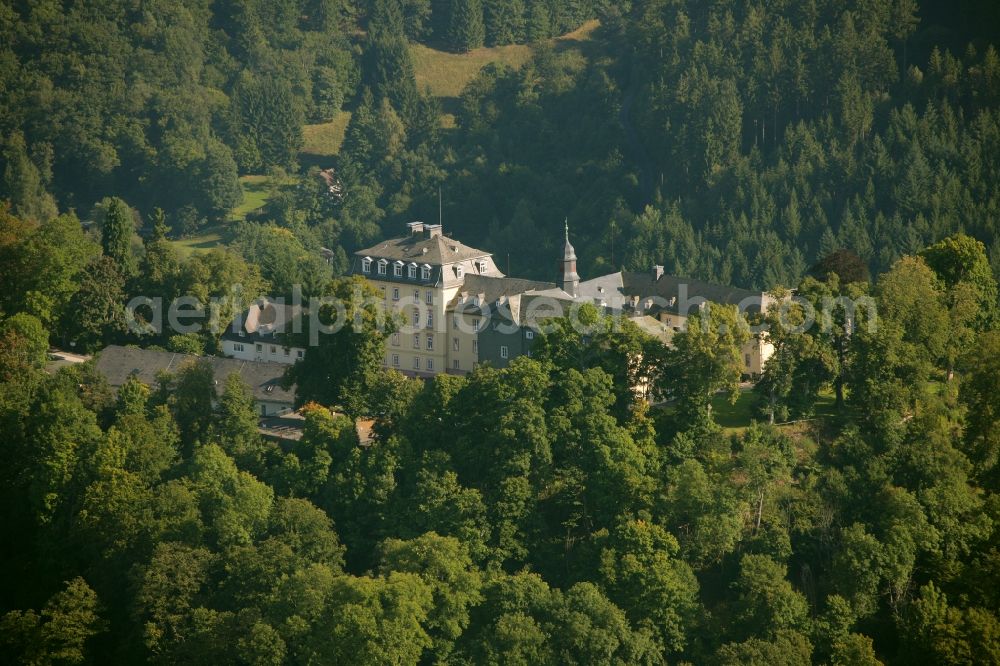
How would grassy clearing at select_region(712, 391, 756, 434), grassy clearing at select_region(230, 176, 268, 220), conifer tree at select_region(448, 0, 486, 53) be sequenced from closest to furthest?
grassy clearing at select_region(712, 391, 756, 434) → grassy clearing at select_region(230, 176, 268, 220) → conifer tree at select_region(448, 0, 486, 53)

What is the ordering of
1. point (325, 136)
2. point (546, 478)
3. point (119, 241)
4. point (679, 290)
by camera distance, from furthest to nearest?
point (325, 136)
point (119, 241)
point (679, 290)
point (546, 478)

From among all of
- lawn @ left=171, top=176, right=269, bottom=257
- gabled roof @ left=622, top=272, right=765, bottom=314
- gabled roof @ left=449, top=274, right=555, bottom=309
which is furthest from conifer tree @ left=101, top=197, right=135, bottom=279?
lawn @ left=171, top=176, right=269, bottom=257

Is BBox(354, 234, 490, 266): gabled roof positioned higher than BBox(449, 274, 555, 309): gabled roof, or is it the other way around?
BBox(354, 234, 490, 266): gabled roof

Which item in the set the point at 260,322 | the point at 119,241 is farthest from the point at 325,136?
the point at 260,322

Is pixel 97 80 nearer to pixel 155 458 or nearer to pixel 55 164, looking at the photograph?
pixel 55 164

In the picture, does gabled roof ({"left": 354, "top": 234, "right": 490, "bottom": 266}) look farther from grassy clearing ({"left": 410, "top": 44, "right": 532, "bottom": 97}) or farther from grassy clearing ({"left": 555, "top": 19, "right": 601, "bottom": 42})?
grassy clearing ({"left": 555, "top": 19, "right": 601, "bottom": 42})

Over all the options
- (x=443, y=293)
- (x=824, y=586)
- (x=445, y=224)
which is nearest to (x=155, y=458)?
(x=443, y=293)

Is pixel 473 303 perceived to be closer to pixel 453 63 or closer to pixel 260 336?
pixel 260 336
